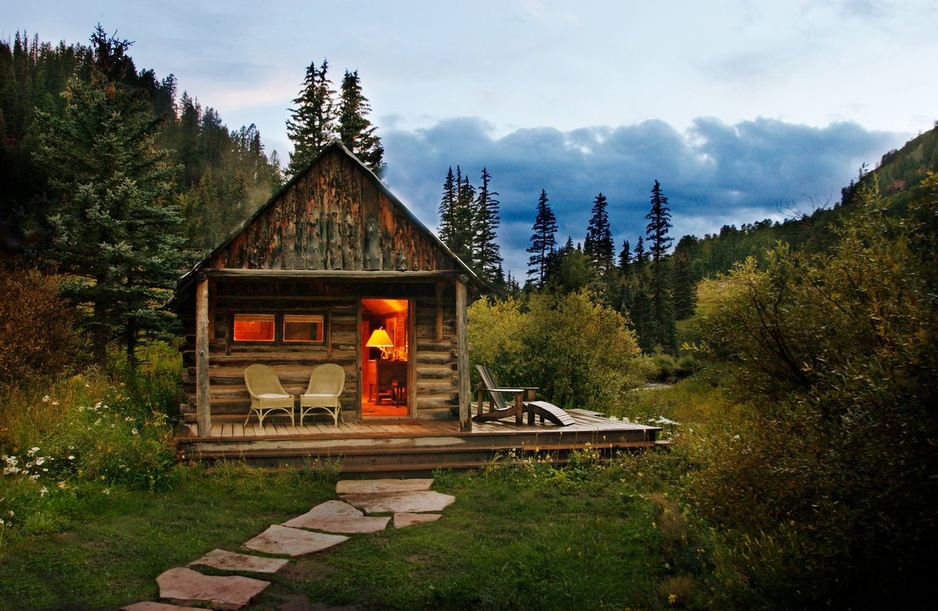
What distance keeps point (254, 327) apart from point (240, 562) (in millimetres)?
7275

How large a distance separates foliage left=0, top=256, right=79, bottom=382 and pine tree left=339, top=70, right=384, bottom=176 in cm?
2457

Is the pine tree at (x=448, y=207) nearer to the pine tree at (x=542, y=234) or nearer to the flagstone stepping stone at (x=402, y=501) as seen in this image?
the pine tree at (x=542, y=234)

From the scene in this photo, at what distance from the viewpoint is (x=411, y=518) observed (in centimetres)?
755

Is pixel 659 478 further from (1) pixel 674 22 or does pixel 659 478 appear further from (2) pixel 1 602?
(2) pixel 1 602

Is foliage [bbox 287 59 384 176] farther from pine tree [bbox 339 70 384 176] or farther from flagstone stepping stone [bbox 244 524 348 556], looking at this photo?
flagstone stepping stone [bbox 244 524 348 556]

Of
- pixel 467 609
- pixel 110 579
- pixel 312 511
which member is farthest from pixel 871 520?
pixel 312 511

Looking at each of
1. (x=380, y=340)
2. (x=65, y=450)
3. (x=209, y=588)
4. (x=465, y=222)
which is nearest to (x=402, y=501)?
(x=209, y=588)

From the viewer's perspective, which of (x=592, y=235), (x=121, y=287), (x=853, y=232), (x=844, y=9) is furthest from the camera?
(x=592, y=235)

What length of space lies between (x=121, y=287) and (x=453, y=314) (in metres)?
7.33

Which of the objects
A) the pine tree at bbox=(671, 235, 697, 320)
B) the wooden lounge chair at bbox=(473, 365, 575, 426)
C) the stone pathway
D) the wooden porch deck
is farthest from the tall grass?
the pine tree at bbox=(671, 235, 697, 320)

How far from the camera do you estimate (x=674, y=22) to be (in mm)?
9523

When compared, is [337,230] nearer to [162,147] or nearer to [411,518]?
[411,518]

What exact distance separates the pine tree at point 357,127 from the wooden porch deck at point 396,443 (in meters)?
26.2

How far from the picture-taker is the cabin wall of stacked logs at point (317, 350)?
1235 centimetres
